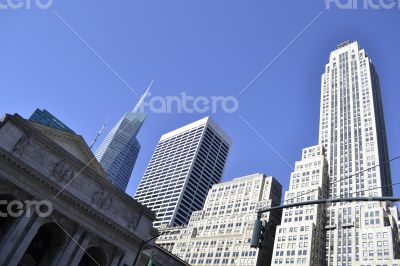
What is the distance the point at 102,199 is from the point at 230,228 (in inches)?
3070

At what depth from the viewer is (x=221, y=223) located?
11981 centimetres

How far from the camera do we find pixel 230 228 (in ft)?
379

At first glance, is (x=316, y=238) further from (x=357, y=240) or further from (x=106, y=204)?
(x=106, y=204)

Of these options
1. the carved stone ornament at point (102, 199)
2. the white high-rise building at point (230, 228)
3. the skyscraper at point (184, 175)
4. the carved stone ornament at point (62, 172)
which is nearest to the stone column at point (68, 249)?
the carved stone ornament at point (102, 199)

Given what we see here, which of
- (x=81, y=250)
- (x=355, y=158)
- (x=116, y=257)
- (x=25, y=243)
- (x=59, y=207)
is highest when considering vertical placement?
(x=355, y=158)

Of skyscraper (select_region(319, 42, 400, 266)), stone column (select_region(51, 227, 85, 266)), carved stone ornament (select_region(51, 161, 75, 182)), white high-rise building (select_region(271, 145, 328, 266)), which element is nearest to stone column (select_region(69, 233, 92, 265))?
stone column (select_region(51, 227, 85, 266))

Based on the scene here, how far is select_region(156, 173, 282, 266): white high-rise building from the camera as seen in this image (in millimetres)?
105000

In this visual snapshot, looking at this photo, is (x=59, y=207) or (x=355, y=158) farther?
(x=355, y=158)

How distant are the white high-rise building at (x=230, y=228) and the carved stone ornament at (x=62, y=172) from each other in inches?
2733

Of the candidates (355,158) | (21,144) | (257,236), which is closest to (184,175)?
(355,158)

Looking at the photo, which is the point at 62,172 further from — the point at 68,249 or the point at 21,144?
the point at 68,249

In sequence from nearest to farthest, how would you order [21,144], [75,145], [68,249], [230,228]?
[21,144], [68,249], [75,145], [230,228]

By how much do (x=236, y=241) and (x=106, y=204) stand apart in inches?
2793

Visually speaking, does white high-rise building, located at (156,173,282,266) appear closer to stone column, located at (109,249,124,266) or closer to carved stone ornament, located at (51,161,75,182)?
stone column, located at (109,249,124,266)
